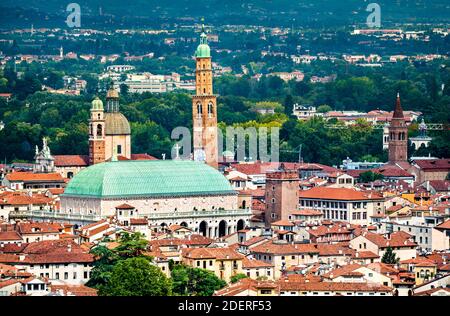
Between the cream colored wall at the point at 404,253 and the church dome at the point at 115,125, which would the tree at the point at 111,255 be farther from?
the church dome at the point at 115,125

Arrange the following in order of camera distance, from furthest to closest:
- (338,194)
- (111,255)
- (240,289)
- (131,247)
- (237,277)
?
1. (338,194)
2. (131,247)
3. (111,255)
4. (237,277)
5. (240,289)

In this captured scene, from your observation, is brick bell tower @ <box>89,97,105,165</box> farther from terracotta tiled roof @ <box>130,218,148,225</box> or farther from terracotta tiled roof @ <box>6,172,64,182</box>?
terracotta tiled roof @ <box>130,218,148,225</box>

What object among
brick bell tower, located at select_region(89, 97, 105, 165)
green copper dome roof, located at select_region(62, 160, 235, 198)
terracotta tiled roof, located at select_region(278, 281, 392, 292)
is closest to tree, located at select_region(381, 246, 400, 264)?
terracotta tiled roof, located at select_region(278, 281, 392, 292)

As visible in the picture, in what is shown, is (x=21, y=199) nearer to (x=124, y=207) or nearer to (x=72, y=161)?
(x=124, y=207)

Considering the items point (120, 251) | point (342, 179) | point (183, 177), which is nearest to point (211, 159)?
point (342, 179)

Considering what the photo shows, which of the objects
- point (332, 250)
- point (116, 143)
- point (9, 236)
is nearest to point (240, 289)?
point (332, 250)

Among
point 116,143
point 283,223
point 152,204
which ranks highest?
point 116,143

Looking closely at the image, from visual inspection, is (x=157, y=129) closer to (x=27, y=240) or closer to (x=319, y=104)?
(x=319, y=104)
